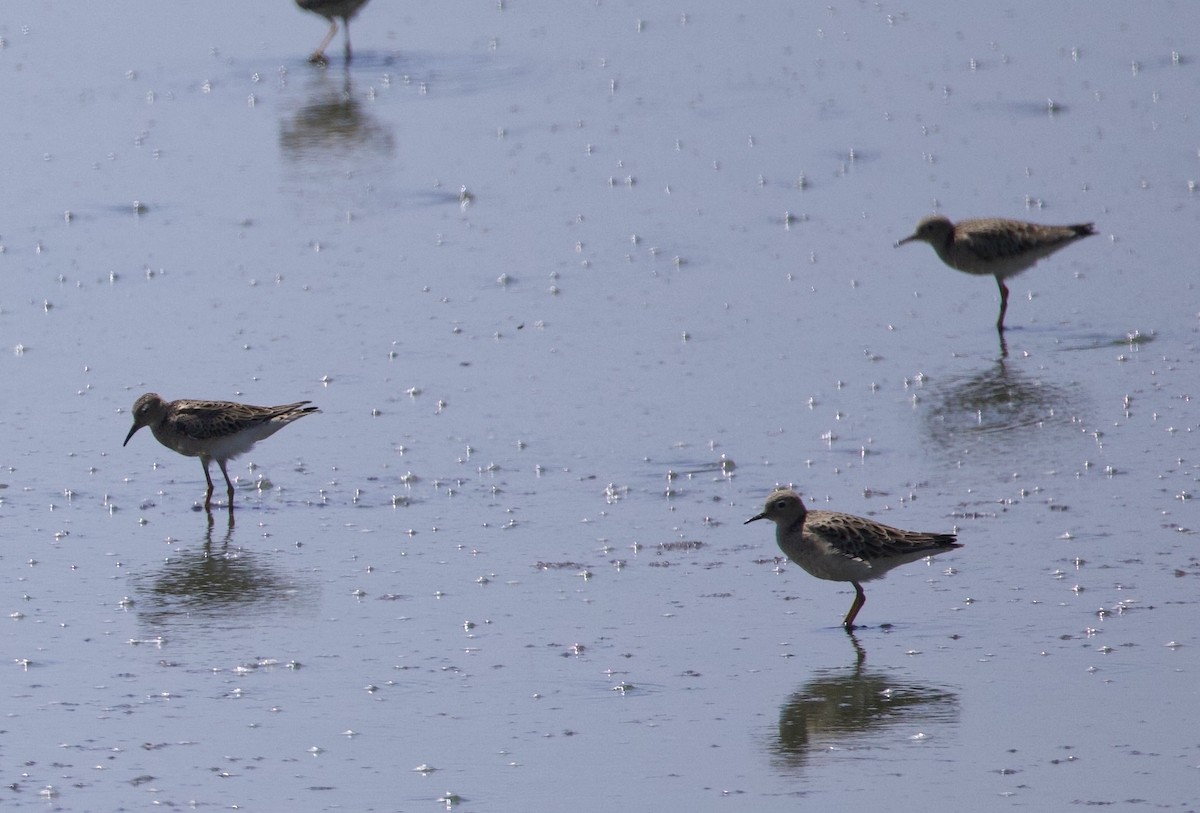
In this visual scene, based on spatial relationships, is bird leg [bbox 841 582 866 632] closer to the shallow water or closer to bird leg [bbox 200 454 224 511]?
the shallow water

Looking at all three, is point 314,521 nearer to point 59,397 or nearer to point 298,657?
point 298,657

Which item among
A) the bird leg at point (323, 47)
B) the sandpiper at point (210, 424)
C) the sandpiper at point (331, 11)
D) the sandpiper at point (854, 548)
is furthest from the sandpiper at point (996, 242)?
the sandpiper at point (331, 11)

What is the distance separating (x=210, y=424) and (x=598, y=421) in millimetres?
2637

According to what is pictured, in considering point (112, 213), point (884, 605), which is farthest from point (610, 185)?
point (884, 605)

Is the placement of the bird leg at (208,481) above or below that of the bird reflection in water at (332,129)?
below

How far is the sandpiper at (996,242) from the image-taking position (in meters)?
16.0

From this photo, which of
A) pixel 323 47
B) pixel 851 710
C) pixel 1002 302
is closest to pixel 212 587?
pixel 851 710

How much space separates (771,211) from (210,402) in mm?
7388

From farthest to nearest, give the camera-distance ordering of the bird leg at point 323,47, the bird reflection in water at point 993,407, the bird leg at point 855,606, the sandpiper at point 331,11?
1. the sandpiper at point 331,11
2. the bird leg at point 323,47
3. the bird reflection in water at point 993,407
4. the bird leg at point 855,606

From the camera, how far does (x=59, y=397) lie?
14.4 meters

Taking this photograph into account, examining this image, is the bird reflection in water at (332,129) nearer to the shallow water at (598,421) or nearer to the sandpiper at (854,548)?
the shallow water at (598,421)

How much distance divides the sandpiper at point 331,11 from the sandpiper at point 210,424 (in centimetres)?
1382

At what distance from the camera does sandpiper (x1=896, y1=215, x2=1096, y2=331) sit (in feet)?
52.4

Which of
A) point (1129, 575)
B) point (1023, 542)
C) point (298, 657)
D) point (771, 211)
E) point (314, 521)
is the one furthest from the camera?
point (771, 211)
